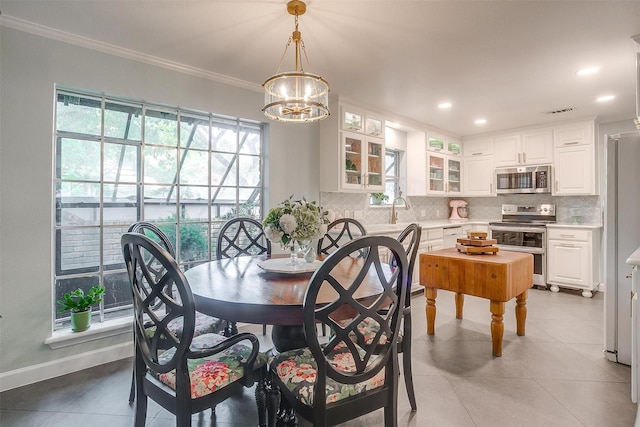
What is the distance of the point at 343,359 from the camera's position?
143 cm

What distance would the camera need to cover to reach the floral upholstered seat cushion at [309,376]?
127 centimetres

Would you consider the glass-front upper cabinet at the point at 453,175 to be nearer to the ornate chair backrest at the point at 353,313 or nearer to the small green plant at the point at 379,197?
the small green plant at the point at 379,197

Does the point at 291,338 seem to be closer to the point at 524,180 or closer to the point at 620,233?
the point at 620,233

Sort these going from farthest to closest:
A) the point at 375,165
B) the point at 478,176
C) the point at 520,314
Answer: the point at 478,176
the point at 375,165
the point at 520,314

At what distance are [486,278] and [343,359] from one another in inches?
64.9

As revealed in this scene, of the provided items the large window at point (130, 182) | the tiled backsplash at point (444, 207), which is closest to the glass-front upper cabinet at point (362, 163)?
the tiled backsplash at point (444, 207)

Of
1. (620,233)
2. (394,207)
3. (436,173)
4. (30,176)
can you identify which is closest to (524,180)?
(436,173)

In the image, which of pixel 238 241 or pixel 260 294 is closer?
pixel 260 294

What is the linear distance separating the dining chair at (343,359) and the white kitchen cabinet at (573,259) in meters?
4.41

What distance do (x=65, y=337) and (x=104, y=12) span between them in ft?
7.51

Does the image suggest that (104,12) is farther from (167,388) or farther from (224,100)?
(167,388)

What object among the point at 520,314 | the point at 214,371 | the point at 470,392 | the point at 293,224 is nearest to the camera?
the point at 214,371

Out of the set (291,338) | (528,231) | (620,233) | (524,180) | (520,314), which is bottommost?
(520,314)

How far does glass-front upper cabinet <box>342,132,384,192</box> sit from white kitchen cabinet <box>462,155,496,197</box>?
242cm
